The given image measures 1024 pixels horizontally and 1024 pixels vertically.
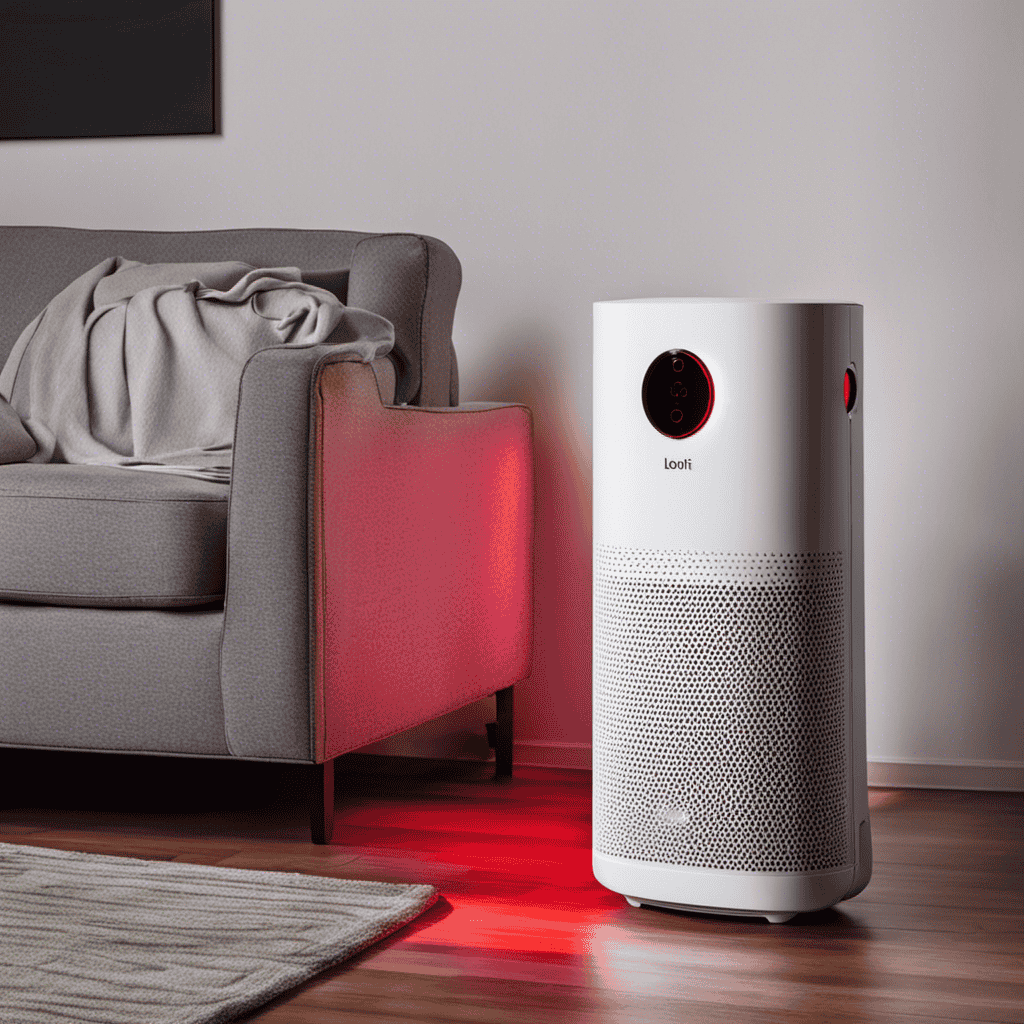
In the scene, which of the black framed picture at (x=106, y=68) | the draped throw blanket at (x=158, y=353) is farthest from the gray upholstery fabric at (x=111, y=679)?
the black framed picture at (x=106, y=68)

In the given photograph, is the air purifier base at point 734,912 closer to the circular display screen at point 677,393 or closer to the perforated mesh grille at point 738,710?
the perforated mesh grille at point 738,710

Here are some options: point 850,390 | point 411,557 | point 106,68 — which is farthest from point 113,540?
point 106,68

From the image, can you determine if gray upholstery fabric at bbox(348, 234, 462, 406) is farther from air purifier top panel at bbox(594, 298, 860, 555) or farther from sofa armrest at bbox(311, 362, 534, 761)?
air purifier top panel at bbox(594, 298, 860, 555)

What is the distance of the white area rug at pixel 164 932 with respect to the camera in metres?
1.24

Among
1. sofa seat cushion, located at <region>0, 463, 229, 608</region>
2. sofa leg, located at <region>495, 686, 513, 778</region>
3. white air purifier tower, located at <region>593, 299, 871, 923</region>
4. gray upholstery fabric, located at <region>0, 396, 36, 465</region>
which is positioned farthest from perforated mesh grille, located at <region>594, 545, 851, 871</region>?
gray upholstery fabric, located at <region>0, 396, 36, 465</region>

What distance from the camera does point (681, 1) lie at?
233cm

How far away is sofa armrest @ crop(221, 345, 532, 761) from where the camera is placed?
1.71 meters

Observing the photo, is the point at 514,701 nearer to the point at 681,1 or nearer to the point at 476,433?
the point at 476,433

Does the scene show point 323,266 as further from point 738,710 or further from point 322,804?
point 738,710

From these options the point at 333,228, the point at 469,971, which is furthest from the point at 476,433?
the point at 469,971

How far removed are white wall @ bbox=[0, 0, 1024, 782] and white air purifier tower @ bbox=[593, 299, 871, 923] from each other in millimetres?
674

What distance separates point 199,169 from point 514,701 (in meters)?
1.11

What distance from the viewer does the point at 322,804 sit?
1.82m

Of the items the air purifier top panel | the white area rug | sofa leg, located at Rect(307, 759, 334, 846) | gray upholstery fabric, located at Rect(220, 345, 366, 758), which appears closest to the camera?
the white area rug
